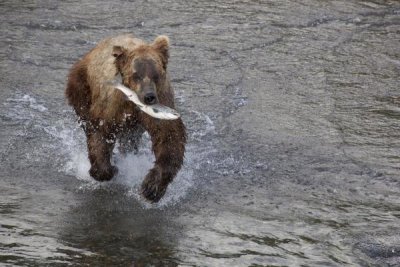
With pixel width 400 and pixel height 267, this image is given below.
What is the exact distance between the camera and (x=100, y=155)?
24.0 feet

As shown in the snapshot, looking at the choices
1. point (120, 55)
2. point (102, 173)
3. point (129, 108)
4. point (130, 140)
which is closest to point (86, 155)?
point (130, 140)

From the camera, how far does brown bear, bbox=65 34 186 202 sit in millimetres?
6520

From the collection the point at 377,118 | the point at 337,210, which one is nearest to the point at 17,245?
the point at 337,210

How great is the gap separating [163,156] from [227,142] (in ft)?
5.67

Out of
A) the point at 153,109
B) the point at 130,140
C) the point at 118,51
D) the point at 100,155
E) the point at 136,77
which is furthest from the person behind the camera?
the point at 130,140

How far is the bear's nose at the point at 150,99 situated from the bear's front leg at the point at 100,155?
108 centimetres

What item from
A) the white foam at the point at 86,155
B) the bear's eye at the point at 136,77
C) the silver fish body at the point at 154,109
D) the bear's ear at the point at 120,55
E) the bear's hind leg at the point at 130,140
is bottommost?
the white foam at the point at 86,155

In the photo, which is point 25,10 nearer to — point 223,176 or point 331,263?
point 223,176

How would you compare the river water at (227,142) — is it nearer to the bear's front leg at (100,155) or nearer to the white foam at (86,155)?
the white foam at (86,155)

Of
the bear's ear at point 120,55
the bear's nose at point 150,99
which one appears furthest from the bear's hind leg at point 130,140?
the bear's nose at point 150,99

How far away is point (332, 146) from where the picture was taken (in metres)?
8.42

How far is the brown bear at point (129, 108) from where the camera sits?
652 centimetres

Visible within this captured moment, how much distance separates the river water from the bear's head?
1.08 meters

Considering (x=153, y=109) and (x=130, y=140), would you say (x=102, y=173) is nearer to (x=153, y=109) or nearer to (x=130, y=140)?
(x=130, y=140)
